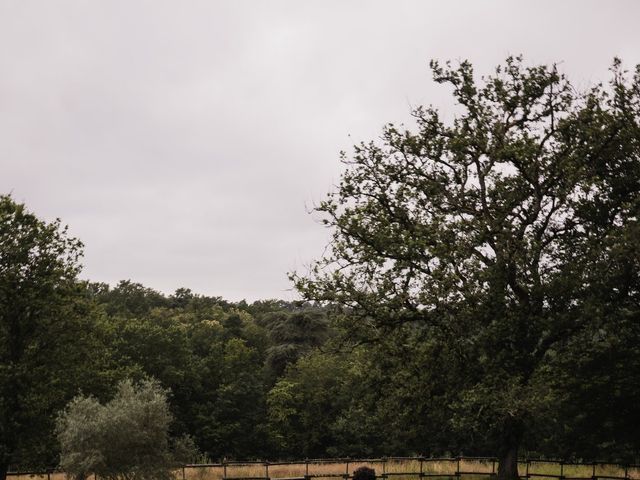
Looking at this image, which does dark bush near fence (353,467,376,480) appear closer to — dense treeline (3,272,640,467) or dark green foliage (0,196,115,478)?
dense treeline (3,272,640,467)

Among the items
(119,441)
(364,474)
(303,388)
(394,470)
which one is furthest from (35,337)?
(303,388)

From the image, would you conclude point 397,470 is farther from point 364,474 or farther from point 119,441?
point 364,474

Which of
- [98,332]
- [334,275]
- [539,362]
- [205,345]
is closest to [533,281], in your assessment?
[539,362]

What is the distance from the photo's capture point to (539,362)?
2688 cm

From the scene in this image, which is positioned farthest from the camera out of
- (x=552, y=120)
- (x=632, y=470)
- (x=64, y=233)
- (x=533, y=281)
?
(x=64, y=233)

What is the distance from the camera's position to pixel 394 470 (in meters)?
33.8

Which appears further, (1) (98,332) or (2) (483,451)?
(2) (483,451)

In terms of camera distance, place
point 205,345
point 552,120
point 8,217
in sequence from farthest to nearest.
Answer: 1. point 205,345
2. point 8,217
3. point 552,120

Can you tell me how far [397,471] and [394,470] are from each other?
460mm

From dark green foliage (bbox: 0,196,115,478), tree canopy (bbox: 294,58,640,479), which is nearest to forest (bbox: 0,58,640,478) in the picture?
tree canopy (bbox: 294,58,640,479)

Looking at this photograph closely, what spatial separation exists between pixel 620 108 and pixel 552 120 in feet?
8.82

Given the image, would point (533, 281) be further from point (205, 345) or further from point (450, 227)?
point (205, 345)

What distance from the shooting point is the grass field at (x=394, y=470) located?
31984mm

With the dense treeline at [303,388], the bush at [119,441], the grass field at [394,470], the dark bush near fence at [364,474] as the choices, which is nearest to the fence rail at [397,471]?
the grass field at [394,470]
